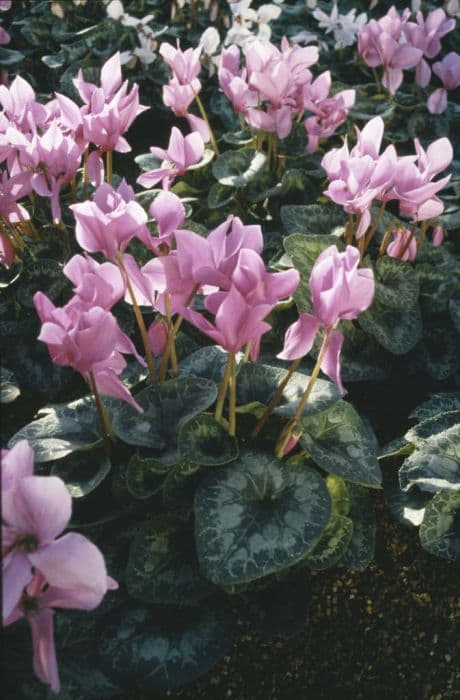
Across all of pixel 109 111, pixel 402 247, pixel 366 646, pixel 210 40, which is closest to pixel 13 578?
pixel 366 646

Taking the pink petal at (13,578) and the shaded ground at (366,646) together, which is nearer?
the pink petal at (13,578)

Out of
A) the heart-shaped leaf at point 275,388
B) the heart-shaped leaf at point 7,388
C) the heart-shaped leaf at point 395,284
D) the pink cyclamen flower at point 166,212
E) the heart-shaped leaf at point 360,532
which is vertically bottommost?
the heart-shaped leaf at point 360,532

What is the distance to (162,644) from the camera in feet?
4.02

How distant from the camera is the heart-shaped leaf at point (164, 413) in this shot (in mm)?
1248

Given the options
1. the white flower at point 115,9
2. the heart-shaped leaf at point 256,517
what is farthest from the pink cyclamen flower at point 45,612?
the white flower at point 115,9

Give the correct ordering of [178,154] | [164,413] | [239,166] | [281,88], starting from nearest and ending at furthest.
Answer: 1. [164,413]
2. [178,154]
3. [281,88]
4. [239,166]

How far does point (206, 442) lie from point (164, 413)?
0.39 ft

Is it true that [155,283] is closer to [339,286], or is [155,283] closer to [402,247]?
[339,286]

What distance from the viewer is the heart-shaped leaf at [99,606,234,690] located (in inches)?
47.2

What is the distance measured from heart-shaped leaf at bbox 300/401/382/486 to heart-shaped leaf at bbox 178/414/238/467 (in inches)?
5.8

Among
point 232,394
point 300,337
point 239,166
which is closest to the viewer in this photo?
point 300,337

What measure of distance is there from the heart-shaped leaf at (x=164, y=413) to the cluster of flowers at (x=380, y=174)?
18.2 inches

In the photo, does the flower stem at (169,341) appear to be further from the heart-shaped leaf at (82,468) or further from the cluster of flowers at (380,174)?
the cluster of flowers at (380,174)

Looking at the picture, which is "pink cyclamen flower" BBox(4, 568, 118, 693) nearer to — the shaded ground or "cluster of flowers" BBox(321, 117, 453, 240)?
the shaded ground
